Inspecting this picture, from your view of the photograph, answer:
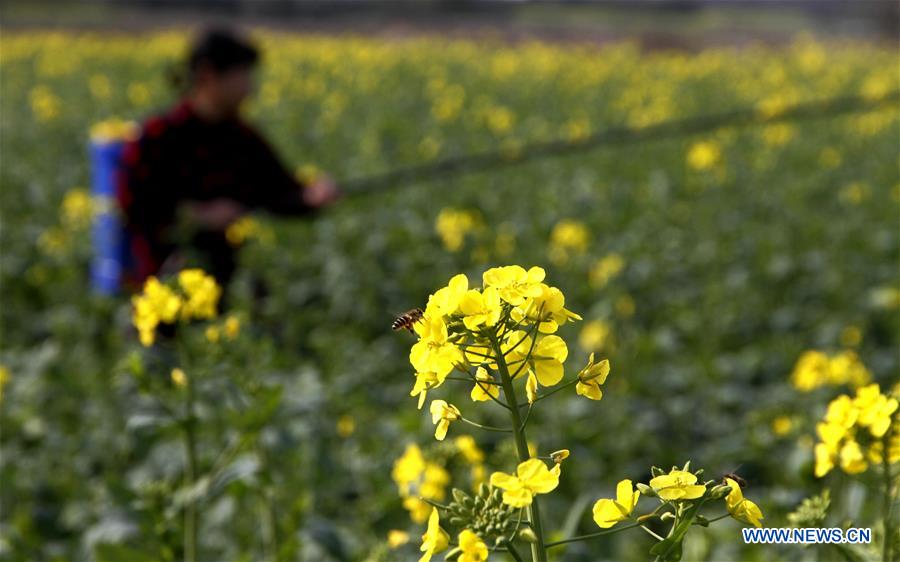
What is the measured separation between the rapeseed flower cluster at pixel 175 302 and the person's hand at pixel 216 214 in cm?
248

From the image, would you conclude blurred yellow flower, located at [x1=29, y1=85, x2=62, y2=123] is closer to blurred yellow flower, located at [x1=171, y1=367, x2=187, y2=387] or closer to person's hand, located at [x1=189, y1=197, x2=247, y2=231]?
person's hand, located at [x1=189, y1=197, x2=247, y2=231]

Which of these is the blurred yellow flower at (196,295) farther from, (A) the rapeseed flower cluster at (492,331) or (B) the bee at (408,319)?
(A) the rapeseed flower cluster at (492,331)

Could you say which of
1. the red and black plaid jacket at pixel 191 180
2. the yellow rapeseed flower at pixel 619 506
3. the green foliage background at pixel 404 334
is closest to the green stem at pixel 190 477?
the green foliage background at pixel 404 334

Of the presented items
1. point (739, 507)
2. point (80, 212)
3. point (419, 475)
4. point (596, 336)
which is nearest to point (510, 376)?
point (739, 507)

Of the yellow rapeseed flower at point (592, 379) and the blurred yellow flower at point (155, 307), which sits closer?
the yellow rapeseed flower at point (592, 379)

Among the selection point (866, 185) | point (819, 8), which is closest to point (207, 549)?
point (866, 185)

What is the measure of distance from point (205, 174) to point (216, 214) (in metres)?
0.36

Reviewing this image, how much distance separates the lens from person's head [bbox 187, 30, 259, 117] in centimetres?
491

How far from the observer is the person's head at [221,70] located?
4.91 m

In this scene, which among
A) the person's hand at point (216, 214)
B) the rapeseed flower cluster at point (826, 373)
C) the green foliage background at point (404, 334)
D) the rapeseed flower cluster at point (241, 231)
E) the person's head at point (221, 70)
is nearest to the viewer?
the green foliage background at point (404, 334)

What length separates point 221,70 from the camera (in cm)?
496

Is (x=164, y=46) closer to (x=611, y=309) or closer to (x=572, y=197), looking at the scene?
(x=572, y=197)

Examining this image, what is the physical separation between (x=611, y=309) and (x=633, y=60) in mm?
15379

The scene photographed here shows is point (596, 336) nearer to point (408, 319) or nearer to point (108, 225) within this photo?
point (108, 225)
